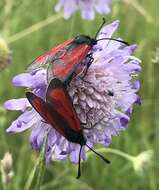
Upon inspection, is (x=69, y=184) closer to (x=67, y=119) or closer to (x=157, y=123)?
(x=157, y=123)

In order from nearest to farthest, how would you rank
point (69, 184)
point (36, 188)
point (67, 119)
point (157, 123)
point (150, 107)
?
point (67, 119)
point (36, 188)
point (69, 184)
point (157, 123)
point (150, 107)

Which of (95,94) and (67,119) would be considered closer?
(67,119)

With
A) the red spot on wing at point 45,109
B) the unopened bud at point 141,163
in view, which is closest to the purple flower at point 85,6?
the unopened bud at point 141,163

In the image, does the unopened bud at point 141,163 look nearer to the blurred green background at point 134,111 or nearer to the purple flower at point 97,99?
the blurred green background at point 134,111

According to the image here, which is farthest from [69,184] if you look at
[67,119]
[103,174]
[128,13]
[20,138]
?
[128,13]

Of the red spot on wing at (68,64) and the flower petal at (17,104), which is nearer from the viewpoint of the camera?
the red spot on wing at (68,64)

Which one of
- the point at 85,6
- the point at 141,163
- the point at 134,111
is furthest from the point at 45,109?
the point at 134,111
